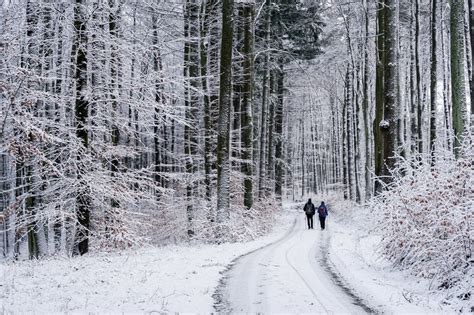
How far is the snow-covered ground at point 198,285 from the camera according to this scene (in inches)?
248

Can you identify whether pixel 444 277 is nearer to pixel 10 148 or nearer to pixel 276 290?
pixel 276 290

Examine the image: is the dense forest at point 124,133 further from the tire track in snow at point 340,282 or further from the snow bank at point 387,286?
the tire track in snow at point 340,282

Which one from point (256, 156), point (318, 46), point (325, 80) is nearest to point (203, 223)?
point (256, 156)

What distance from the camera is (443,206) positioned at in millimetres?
7672

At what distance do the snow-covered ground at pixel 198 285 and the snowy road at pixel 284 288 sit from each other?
16 millimetres

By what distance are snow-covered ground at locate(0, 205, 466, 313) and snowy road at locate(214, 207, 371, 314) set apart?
0.02 metres

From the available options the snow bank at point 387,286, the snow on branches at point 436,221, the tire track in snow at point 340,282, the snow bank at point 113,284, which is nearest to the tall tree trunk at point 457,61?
the snow on branches at point 436,221

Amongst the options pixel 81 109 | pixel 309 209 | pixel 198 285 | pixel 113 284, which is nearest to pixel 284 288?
pixel 198 285

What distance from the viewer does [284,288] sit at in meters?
7.41

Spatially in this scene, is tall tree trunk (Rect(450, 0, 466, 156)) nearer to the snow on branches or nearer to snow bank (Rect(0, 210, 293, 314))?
the snow on branches

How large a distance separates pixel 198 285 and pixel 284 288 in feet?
5.05

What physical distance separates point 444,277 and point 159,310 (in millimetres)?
4785

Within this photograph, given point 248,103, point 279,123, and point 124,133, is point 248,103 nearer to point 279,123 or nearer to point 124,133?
point 124,133

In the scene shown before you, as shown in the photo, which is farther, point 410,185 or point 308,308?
point 410,185
